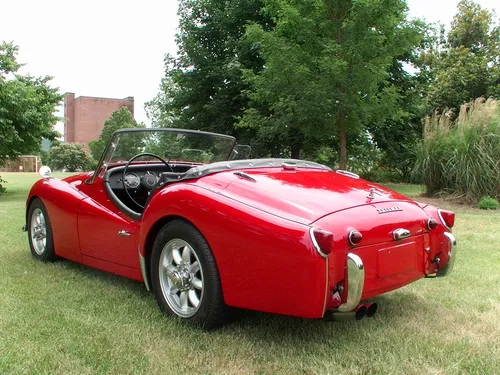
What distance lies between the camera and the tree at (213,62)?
17.7 metres

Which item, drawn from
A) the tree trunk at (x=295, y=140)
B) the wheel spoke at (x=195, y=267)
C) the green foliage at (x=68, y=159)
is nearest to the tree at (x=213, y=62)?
the tree trunk at (x=295, y=140)

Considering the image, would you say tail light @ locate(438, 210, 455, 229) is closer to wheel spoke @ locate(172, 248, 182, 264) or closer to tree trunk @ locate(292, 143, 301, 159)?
wheel spoke @ locate(172, 248, 182, 264)

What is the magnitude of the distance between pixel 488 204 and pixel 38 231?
848cm

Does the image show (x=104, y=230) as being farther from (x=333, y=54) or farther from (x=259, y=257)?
(x=333, y=54)

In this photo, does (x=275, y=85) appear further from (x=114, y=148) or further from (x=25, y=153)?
(x=25, y=153)

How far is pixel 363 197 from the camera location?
3.02 metres

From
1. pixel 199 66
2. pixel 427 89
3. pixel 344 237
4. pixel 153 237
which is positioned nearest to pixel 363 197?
pixel 344 237

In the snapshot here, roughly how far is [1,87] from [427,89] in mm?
16232

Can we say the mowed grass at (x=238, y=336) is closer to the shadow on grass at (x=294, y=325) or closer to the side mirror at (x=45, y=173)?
the shadow on grass at (x=294, y=325)

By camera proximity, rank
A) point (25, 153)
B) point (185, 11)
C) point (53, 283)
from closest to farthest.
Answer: point (53, 283) → point (25, 153) → point (185, 11)

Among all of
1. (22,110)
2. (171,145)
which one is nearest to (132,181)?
(171,145)

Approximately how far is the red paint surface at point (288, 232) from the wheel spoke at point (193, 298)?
0.33 metres

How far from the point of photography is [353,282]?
2.42m

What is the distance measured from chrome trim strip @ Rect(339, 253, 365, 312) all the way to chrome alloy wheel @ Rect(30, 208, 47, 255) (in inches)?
131
